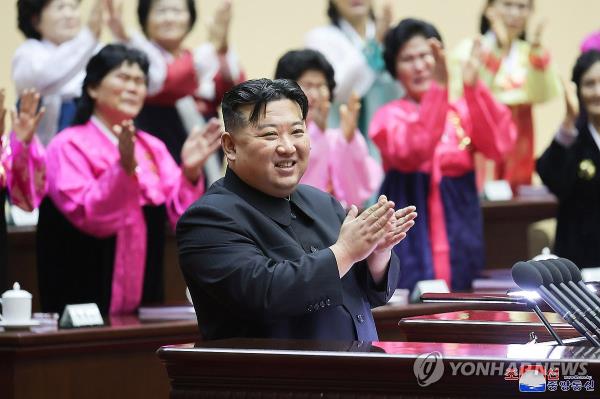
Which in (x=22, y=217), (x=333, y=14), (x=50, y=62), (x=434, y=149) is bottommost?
(x=22, y=217)

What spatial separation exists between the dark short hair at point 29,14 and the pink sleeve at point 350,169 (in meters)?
1.16

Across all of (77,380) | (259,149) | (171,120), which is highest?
(259,149)

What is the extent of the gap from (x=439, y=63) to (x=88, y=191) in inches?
55.3

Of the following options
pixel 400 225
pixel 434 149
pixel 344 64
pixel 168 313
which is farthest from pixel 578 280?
pixel 344 64

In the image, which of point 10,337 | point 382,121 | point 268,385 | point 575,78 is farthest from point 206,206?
point 575,78

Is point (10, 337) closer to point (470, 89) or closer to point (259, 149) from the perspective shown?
point (259, 149)

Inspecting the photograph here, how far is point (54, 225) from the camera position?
170 inches

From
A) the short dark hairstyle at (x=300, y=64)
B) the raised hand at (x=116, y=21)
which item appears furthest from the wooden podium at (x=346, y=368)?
the raised hand at (x=116, y=21)

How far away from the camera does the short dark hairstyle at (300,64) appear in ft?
15.6

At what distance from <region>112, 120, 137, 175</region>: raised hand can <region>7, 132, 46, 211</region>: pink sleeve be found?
0.27 meters

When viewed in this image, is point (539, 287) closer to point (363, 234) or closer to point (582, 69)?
point (363, 234)

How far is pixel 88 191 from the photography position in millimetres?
4238

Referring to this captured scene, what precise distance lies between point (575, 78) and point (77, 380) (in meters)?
2.65

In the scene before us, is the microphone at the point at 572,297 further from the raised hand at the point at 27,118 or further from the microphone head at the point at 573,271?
the raised hand at the point at 27,118
